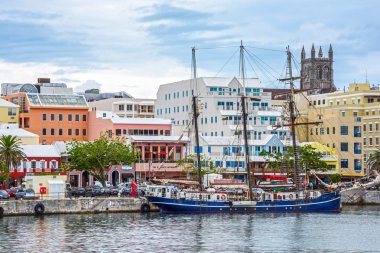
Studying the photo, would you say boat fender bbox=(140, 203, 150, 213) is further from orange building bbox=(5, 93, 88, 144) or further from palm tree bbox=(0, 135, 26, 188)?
orange building bbox=(5, 93, 88, 144)

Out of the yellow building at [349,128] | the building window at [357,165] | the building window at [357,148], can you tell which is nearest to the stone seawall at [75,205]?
the yellow building at [349,128]

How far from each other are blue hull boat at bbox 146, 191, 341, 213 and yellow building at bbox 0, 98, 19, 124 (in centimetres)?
5526

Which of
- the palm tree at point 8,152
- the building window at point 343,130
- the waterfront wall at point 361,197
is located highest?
the building window at point 343,130

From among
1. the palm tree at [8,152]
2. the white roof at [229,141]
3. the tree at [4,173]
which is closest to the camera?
the palm tree at [8,152]

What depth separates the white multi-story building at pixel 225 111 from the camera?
16775 cm

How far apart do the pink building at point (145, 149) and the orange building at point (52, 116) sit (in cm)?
735

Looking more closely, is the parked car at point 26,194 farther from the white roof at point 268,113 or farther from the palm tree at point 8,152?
the white roof at point 268,113

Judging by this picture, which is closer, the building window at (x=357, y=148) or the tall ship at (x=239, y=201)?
the tall ship at (x=239, y=201)

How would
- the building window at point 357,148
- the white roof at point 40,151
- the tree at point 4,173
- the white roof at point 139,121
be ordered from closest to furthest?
the tree at point 4,173 → the white roof at point 40,151 → the white roof at point 139,121 → the building window at point 357,148

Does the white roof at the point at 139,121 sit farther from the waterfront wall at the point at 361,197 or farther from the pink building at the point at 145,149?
the waterfront wall at the point at 361,197

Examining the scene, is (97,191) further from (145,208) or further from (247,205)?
(247,205)

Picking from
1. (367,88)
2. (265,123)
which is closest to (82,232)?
(265,123)

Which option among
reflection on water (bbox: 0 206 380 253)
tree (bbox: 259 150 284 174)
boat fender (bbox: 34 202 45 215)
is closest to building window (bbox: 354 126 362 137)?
tree (bbox: 259 150 284 174)

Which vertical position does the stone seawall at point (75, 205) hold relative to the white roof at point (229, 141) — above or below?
below
